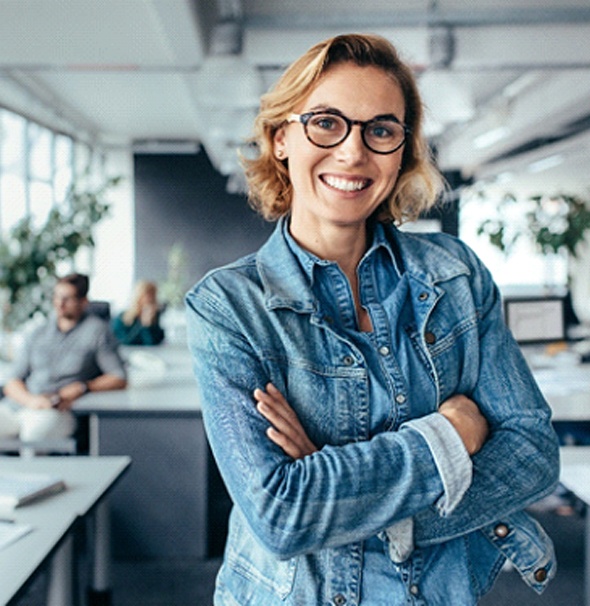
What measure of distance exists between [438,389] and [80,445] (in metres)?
3.30

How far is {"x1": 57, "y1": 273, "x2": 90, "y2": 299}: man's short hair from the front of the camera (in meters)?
4.45

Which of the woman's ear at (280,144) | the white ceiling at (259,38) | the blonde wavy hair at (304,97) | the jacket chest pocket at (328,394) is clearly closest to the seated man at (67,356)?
the white ceiling at (259,38)

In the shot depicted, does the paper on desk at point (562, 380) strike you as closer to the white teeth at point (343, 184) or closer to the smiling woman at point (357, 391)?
the smiling woman at point (357, 391)

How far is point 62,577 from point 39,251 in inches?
137

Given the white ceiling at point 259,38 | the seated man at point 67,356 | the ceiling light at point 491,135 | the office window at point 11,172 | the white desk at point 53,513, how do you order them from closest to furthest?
1. the white desk at point 53,513
2. the seated man at point 67,356
3. the white ceiling at point 259,38
4. the office window at point 11,172
5. the ceiling light at point 491,135

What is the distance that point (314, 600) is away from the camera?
1.15 m

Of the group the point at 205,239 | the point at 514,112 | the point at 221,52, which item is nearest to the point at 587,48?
the point at 221,52

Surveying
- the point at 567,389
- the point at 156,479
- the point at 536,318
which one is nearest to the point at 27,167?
the point at 156,479

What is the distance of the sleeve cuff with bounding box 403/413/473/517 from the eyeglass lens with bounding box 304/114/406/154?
48 centimetres

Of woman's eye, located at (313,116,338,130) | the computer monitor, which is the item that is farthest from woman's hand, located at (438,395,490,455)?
the computer monitor

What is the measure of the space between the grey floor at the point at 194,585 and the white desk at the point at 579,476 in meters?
1.08

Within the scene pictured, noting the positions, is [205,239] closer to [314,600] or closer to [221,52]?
[221,52]

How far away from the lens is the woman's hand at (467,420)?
1180 mm

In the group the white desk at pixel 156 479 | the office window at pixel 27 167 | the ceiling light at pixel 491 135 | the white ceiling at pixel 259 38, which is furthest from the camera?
the ceiling light at pixel 491 135
